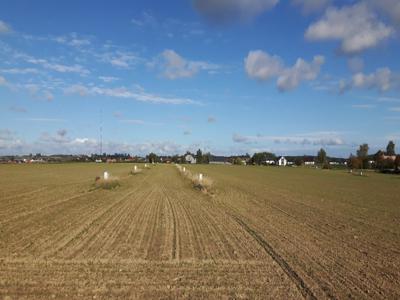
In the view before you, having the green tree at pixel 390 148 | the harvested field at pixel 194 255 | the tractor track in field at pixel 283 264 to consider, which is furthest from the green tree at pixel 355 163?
the tractor track in field at pixel 283 264

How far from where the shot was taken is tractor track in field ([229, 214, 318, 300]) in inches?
325

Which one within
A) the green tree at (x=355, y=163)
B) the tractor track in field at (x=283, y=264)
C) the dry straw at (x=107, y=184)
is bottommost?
the tractor track in field at (x=283, y=264)

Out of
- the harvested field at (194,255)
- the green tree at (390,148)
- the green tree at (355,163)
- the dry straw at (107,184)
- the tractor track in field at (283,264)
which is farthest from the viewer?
the green tree at (390,148)

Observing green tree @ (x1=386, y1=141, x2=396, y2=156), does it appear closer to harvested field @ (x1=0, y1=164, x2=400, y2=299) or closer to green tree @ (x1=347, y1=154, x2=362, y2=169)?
green tree @ (x1=347, y1=154, x2=362, y2=169)

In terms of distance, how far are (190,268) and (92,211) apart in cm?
1098

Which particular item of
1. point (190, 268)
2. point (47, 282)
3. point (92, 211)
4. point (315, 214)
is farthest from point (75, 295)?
point (315, 214)

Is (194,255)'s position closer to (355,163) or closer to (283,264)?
(283,264)

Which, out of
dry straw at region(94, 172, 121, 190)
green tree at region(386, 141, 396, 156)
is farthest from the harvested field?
green tree at region(386, 141, 396, 156)

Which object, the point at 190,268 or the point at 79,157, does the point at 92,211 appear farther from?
the point at 79,157

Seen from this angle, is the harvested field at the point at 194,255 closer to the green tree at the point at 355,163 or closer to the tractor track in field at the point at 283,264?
the tractor track in field at the point at 283,264

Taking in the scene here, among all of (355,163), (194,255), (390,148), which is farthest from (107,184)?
(390,148)

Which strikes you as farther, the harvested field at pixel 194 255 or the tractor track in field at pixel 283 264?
the harvested field at pixel 194 255

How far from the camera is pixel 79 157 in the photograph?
189125 millimetres

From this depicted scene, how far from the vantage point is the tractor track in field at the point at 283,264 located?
325 inches
